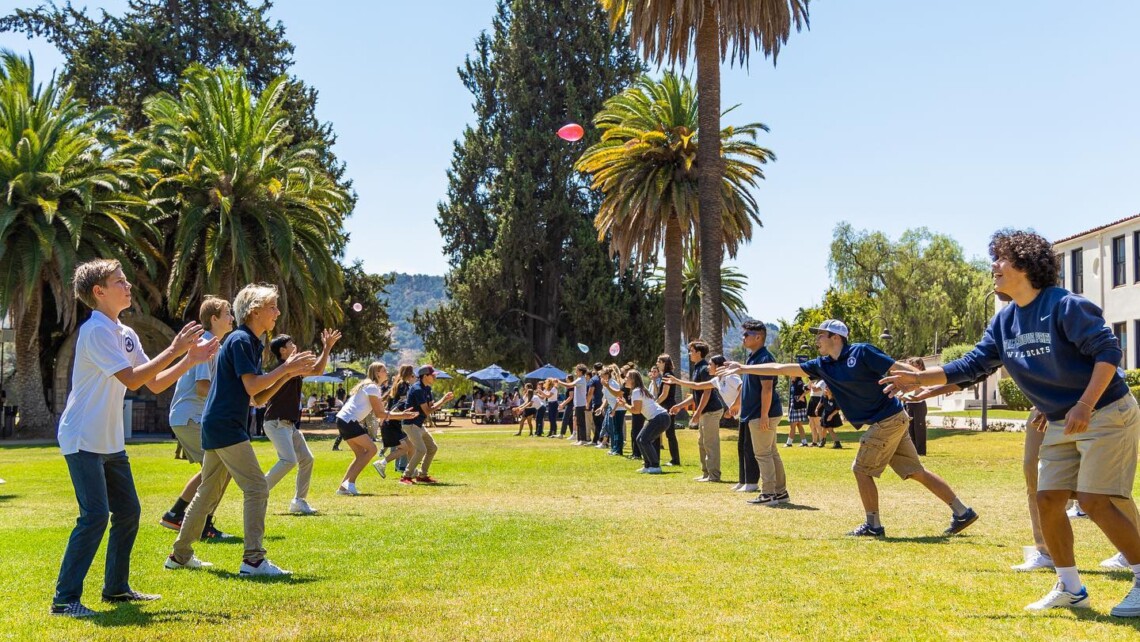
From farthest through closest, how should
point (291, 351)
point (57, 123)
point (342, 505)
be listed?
1. point (57, 123)
2. point (342, 505)
3. point (291, 351)

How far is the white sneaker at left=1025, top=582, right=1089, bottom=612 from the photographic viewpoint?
5711 mm

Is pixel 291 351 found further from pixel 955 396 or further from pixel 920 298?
pixel 920 298

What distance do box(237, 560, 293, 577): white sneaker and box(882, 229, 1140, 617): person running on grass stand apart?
4811 mm

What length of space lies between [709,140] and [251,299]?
72.7 ft

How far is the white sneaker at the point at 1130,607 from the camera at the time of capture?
5.42 metres

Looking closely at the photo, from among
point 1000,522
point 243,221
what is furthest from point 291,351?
point 243,221

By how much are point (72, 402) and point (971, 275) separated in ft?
225

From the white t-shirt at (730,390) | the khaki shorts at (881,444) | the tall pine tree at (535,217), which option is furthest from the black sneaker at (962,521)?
the tall pine tree at (535,217)

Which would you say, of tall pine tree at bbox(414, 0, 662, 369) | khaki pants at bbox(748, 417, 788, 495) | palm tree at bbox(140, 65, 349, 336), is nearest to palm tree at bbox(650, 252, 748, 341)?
tall pine tree at bbox(414, 0, 662, 369)

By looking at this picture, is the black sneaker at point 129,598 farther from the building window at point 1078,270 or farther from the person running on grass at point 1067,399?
the building window at point 1078,270

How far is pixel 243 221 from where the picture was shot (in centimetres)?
3500

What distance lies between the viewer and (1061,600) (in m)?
5.71

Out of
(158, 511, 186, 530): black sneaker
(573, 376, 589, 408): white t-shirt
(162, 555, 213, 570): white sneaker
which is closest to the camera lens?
(162, 555, 213, 570): white sneaker

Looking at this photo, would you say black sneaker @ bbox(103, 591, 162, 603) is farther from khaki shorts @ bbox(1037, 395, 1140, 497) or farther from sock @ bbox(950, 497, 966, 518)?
sock @ bbox(950, 497, 966, 518)
